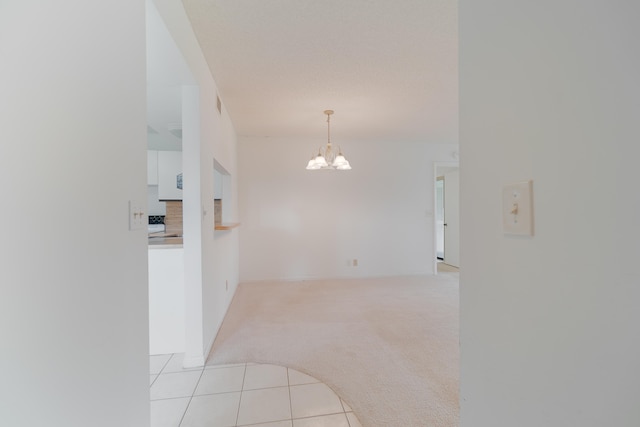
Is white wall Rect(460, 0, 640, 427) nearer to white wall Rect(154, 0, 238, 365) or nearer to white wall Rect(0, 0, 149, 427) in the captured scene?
white wall Rect(0, 0, 149, 427)

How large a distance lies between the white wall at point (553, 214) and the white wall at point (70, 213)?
1140 millimetres

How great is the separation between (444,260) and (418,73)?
4821 millimetres

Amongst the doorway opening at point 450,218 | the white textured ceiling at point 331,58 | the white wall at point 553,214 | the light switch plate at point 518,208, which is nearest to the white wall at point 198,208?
the white textured ceiling at point 331,58

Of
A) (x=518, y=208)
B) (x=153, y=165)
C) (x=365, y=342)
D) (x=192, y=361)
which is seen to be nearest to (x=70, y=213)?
(x=518, y=208)

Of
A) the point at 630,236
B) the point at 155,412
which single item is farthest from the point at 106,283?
the point at 630,236

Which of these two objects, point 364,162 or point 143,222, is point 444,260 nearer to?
point 364,162

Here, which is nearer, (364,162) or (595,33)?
(595,33)

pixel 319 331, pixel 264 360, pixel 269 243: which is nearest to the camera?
pixel 264 360

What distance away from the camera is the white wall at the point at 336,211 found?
4527 millimetres

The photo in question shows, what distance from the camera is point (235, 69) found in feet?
7.83

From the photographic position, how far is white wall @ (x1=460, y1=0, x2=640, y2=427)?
0.43 metres

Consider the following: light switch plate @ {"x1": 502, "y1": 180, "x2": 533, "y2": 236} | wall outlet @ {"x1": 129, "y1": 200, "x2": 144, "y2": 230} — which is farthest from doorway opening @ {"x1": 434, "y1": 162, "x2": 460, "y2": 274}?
wall outlet @ {"x1": 129, "y1": 200, "x2": 144, "y2": 230}

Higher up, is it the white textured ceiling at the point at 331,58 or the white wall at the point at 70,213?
the white textured ceiling at the point at 331,58

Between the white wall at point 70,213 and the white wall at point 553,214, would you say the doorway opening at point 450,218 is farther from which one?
the white wall at point 70,213
